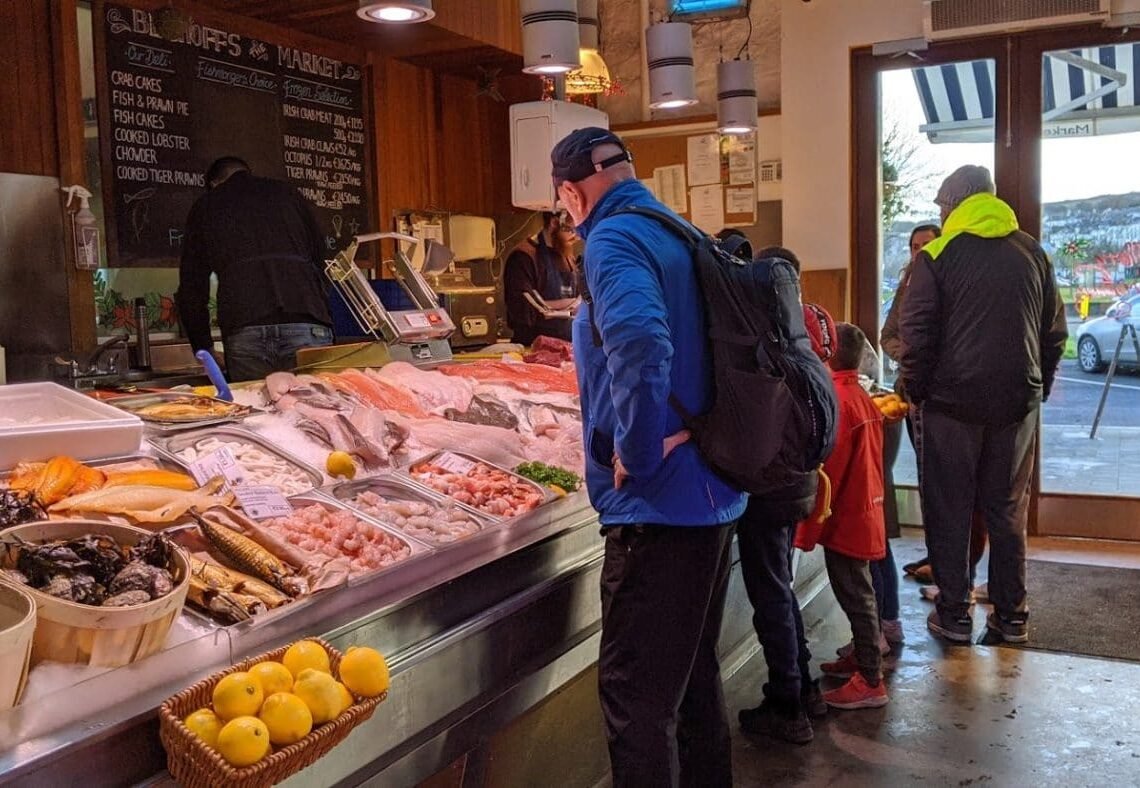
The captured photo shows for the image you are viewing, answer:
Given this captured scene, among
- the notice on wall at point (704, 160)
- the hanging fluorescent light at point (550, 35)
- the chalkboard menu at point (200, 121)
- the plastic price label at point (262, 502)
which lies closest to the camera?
the plastic price label at point (262, 502)

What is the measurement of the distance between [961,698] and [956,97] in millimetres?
4465

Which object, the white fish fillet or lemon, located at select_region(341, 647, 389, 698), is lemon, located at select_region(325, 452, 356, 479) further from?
lemon, located at select_region(341, 647, 389, 698)

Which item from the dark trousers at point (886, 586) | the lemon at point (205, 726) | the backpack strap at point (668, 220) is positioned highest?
the backpack strap at point (668, 220)

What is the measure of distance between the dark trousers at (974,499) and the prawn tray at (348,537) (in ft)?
9.94

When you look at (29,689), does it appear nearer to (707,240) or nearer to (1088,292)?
(707,240)

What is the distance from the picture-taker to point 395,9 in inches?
163

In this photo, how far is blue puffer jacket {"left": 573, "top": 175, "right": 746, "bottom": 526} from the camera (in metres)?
2.53

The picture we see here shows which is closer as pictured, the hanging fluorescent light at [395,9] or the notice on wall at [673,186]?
the hanging fluorescent light at [395,9]

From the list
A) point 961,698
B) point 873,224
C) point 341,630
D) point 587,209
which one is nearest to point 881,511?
point 961,698

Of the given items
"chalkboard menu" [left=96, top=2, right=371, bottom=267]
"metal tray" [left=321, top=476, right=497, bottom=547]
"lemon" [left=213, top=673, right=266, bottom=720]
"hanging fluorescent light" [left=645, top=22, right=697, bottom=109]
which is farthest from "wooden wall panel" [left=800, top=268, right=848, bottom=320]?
"lemon" [left=213, top=673, right=266, bottom=720]

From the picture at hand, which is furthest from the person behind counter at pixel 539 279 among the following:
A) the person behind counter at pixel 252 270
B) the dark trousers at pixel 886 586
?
the dark trousers at pixel 886 586

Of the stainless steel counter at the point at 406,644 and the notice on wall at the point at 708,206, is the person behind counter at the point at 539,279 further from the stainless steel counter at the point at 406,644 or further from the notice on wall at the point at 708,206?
the stainless steel counter at the point at 406,644

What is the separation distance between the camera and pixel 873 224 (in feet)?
24.5

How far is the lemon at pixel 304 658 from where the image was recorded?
2078 mm
